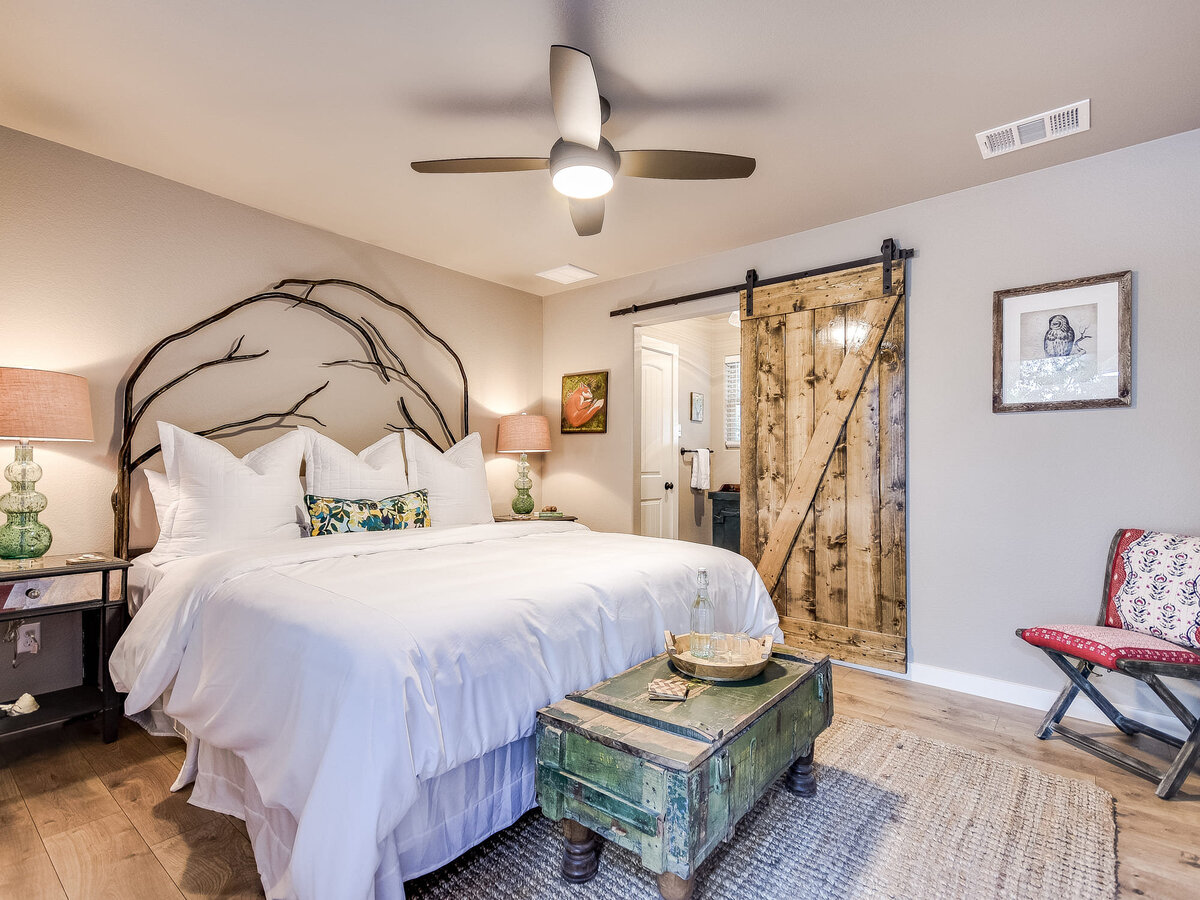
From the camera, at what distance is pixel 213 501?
266 cm

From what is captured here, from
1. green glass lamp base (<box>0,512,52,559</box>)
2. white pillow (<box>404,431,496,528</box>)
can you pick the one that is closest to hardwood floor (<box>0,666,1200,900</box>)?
green glass lamp base (<box>0,512,52,559</box>)

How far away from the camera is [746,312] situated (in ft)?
12.8

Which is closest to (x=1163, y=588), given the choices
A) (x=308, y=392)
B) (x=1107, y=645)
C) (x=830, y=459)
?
(x=1107, y=645)

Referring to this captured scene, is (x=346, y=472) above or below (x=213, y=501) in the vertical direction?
above

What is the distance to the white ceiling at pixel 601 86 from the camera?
188cm

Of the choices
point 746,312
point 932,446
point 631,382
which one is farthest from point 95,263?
point 932,446

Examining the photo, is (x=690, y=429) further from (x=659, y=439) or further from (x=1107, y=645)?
(x=1107, y=645)

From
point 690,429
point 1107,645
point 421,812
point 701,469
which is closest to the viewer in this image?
point 421,812

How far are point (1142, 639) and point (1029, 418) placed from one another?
1.07m

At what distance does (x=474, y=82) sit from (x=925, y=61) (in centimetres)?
161

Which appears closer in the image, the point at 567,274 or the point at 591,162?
the point at 591,162

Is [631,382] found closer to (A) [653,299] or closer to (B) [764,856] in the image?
(A) [653,299]

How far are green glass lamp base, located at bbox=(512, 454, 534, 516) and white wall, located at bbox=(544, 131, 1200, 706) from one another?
2.42 metres

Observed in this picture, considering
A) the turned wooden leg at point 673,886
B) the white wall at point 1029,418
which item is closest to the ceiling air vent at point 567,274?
the white wall at point 1029,418
